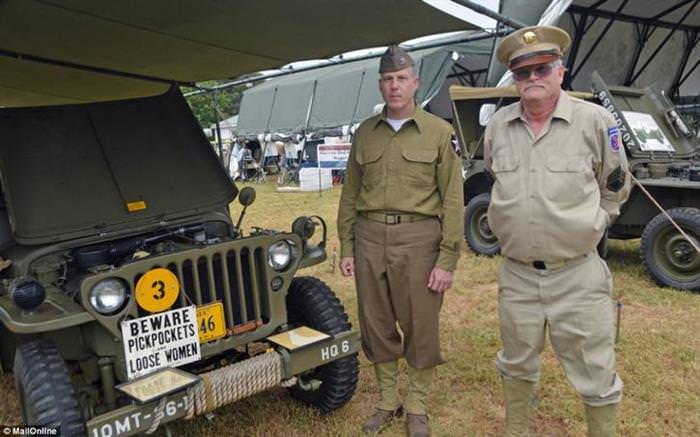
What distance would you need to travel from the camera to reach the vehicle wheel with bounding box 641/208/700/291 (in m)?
5.41

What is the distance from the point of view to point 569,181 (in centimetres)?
242

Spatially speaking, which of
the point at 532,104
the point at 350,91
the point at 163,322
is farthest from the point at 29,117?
the point at 350,91

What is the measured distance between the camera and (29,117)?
347 cm

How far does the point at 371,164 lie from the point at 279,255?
68 centimetres

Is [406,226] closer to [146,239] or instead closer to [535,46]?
[535,46]

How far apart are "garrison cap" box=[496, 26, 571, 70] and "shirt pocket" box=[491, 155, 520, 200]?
1.29 ft

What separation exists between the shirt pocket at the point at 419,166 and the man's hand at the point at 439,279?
1.47 feet

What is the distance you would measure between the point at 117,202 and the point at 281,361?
140cm

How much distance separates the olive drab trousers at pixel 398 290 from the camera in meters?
3.03

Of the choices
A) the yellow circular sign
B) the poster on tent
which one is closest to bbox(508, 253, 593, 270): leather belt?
the yellow circular sign

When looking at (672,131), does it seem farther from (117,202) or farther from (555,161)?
(117,202)

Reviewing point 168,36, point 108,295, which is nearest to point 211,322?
point 108,295

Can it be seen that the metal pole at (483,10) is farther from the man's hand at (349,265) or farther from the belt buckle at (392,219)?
the man's hand at (349,265)

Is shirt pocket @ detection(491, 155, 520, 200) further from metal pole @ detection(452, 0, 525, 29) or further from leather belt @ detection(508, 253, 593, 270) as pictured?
metal pole @ detection(452, 0, 525, 29)
